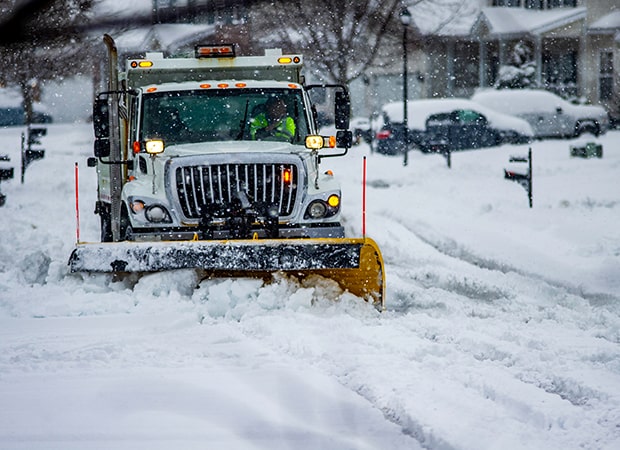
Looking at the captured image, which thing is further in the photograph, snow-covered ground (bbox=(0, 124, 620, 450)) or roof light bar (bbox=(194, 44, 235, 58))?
roof light bar (bbox=(194, 44, 235, 58))

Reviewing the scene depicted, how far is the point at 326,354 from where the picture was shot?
600cm

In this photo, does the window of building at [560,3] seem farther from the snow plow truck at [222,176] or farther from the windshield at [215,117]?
the windshield at [215,117]

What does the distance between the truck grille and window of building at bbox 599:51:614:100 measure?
38.8 m

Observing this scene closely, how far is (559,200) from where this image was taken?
1648cm

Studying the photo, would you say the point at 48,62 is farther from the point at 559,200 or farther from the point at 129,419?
the point at 559,200

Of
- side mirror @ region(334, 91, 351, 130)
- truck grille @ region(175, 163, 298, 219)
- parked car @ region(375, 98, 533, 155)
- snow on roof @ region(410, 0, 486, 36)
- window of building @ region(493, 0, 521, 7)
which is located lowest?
truck grille @ region(175, 163, 298, 219)

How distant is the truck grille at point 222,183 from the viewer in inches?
319

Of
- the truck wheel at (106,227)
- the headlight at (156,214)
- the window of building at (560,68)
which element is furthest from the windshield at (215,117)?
the window of building at (560,68)

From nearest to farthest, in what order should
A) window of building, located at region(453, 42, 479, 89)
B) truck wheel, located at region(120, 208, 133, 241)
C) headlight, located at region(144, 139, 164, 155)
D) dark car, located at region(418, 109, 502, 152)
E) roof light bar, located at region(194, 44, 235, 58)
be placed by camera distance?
truck wheel, located at region(120, 208, 133, 241) → headlight, located at region(144, 139, 164, 155) → roof light bar, located at region(194, 44, 235, 58) → dark car, located at region(418, 109, 502, 152) → window of building, located at region(453, 42, 479, 89)

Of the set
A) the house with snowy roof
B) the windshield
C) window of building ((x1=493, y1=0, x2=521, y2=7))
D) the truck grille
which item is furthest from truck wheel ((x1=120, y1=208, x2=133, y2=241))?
window of building ((x1=493, y1=0, x2=521, y2=7))

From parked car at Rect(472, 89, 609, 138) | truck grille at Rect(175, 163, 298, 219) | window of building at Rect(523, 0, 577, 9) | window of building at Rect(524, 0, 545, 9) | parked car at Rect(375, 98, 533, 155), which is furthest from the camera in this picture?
window of building at Rect(524, 0, 545, 9)

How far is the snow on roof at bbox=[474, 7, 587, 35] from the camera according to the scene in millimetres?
43438

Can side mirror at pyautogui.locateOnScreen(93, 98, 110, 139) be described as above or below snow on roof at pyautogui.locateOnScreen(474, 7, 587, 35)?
below

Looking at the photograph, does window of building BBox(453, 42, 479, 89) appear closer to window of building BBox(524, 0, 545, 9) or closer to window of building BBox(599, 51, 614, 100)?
window of building BBox(524, 0, 545, 9)
